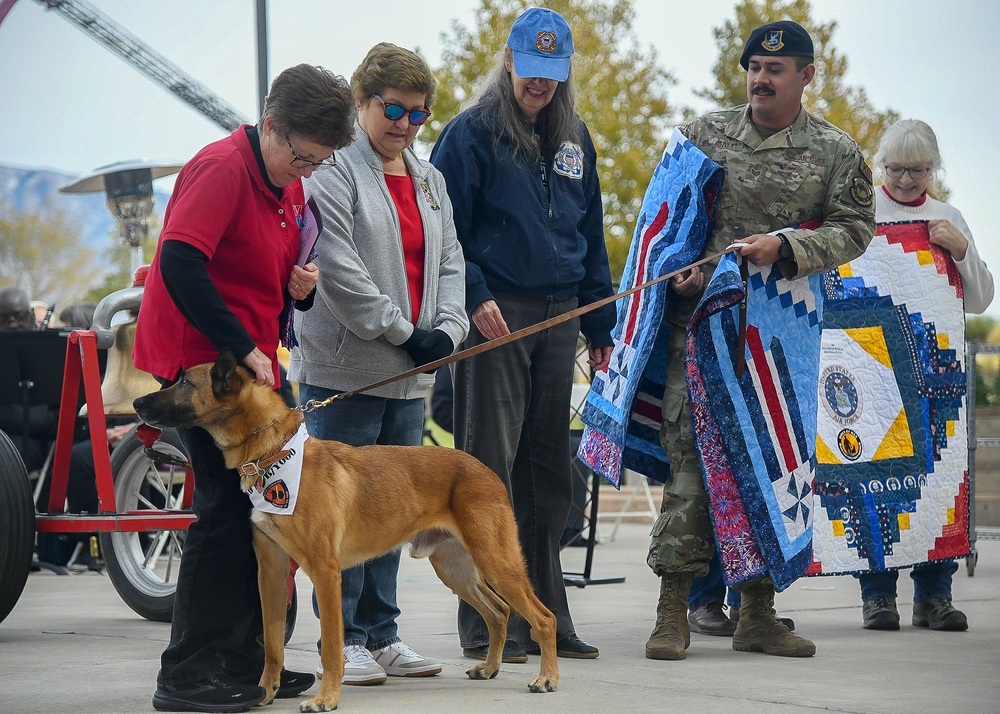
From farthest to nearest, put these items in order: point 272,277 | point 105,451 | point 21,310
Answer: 1. point 21,310
2. point 105,451
3. point 272,277

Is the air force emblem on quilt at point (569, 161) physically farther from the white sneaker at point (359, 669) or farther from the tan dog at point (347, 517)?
the white sneaker at point (359, 669)

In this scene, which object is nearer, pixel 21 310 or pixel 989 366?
pixel 21 310

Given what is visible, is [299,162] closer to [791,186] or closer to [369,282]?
[369,282]

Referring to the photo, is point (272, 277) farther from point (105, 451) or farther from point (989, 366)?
point (989, 366)

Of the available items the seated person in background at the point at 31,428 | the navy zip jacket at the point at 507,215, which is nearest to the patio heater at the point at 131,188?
the seated person in background at the point at 31,428

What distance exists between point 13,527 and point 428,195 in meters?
2.43

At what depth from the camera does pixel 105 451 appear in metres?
5.63

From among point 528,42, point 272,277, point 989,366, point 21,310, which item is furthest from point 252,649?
point 989,366

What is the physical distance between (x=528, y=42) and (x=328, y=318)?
1401 millimetres

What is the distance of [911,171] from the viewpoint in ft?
18.6

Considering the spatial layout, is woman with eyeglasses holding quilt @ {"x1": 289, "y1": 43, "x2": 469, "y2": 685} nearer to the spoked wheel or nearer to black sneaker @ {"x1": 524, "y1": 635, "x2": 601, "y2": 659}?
black sneaker @ {"x1": 524, "y1": 635, "x2": 601, "y2": 659}

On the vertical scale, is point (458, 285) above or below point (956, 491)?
above

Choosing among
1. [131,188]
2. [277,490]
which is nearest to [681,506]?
[277,490]

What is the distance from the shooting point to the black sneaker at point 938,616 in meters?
5.33
